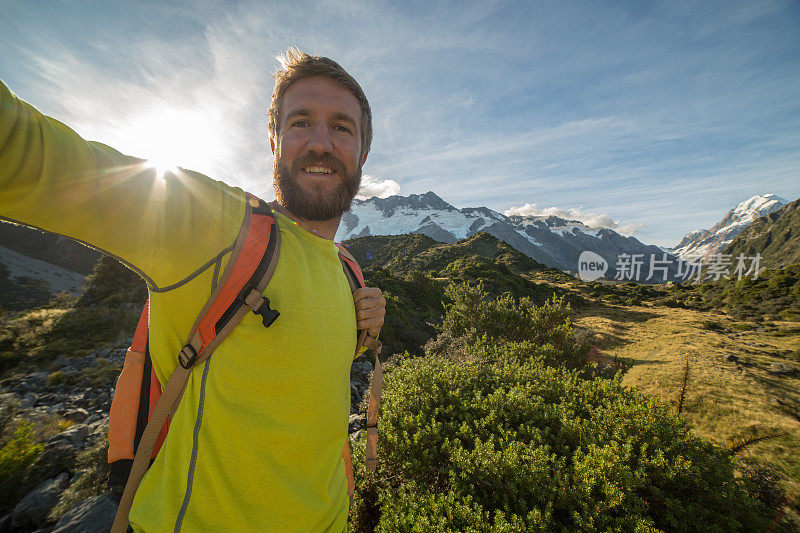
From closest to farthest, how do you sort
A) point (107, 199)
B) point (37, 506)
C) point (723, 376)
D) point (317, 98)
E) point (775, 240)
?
point (107, 199) < point (317, 98) < point (37, 506) < point (723, 376) < point (775, 240)

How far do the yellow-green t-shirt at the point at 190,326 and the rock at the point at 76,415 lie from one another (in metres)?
11.0

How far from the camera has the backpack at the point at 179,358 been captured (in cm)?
114

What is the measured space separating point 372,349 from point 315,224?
41.8 inches

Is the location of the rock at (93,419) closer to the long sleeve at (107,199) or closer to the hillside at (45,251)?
the long sleeve at (107,199)

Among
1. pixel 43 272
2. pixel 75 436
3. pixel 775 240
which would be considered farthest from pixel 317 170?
pixel 775 240

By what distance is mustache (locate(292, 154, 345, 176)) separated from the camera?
Answer: 5.62 feet

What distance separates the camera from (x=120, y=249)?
994mm

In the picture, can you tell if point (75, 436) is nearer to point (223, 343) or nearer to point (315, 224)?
point (223, 343)

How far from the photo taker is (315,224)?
5.79ft

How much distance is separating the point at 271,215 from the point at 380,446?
4645mm

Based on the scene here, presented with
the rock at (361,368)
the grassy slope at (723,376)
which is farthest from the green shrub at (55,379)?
the grassy slope at (723,376)

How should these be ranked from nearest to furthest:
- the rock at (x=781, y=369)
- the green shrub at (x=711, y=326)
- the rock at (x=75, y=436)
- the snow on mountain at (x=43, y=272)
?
the rock at (x=75, y=436) < the rock at (x=781, y=369) < the green shrub at (x=711, y=326) < the snow on mountain at (x=43, y=272)

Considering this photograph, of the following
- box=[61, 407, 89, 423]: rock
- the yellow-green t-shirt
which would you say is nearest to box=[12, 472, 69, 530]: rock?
box=[61, 407, 89, 423]: rock

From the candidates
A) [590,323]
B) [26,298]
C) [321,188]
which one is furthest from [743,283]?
[26,298]
